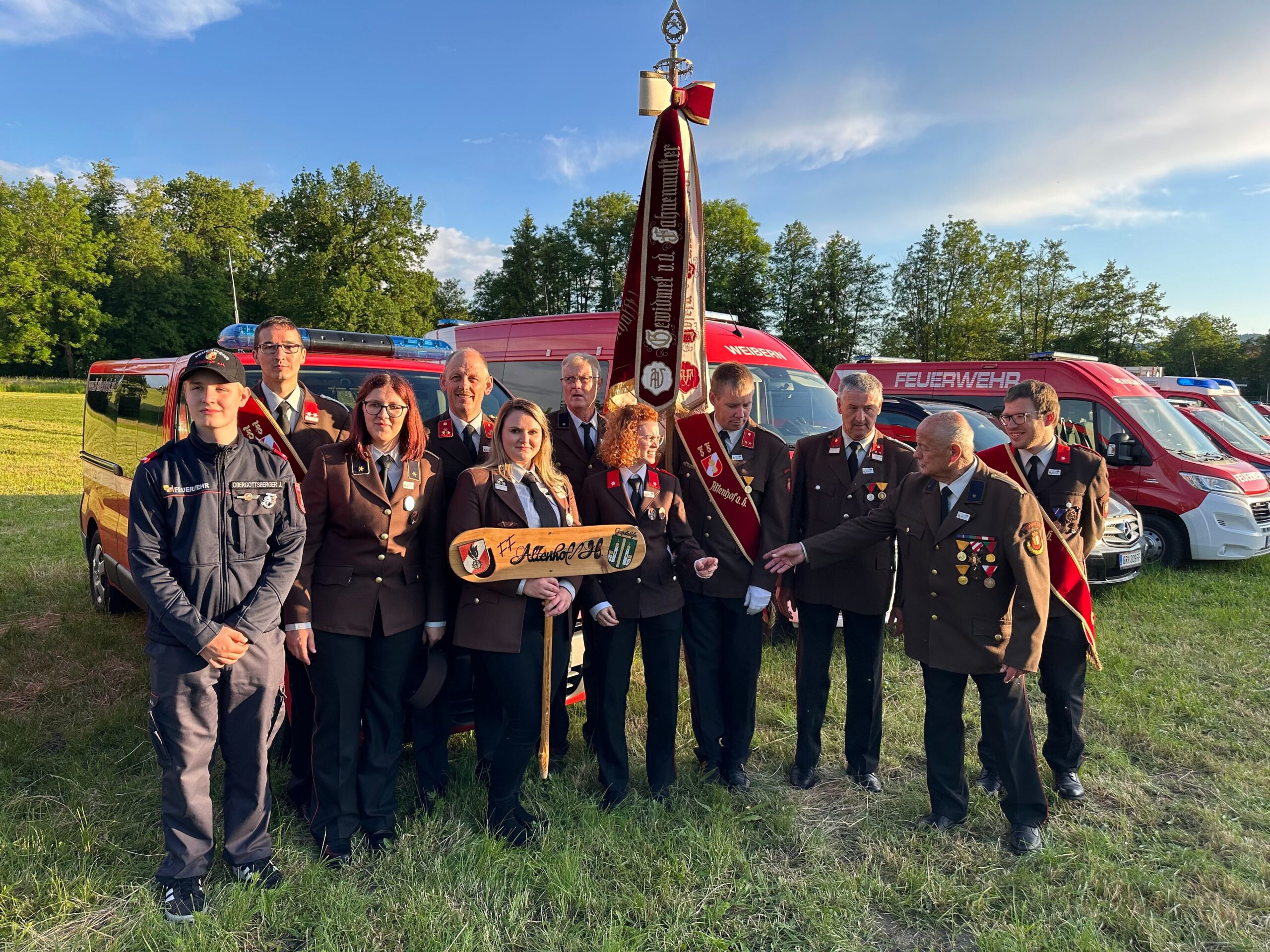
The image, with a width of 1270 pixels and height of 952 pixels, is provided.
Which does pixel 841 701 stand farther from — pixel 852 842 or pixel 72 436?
pixel 72 436

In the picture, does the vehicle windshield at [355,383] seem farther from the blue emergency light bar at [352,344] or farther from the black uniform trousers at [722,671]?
the black uniform trousers at [722,671]

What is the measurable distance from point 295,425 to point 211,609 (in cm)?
107

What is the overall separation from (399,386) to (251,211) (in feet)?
228

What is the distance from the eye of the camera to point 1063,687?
357 cm

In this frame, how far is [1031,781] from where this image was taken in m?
3.14

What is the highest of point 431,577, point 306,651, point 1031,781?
point 431,577

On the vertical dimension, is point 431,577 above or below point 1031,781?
above

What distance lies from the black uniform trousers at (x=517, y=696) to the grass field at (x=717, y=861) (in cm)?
26

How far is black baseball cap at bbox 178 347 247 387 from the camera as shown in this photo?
2.56 m

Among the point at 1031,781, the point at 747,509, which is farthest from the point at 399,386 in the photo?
the point at 1031,781

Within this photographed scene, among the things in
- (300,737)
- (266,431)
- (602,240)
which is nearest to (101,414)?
(266,431)

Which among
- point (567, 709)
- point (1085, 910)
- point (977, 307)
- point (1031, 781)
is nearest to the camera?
point (1085, 910)

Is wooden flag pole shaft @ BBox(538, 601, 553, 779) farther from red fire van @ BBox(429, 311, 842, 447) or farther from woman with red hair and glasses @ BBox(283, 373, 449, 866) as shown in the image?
red fire van @ BBox(429, 311, 842, 447)

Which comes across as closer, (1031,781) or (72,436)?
(1031,781)
